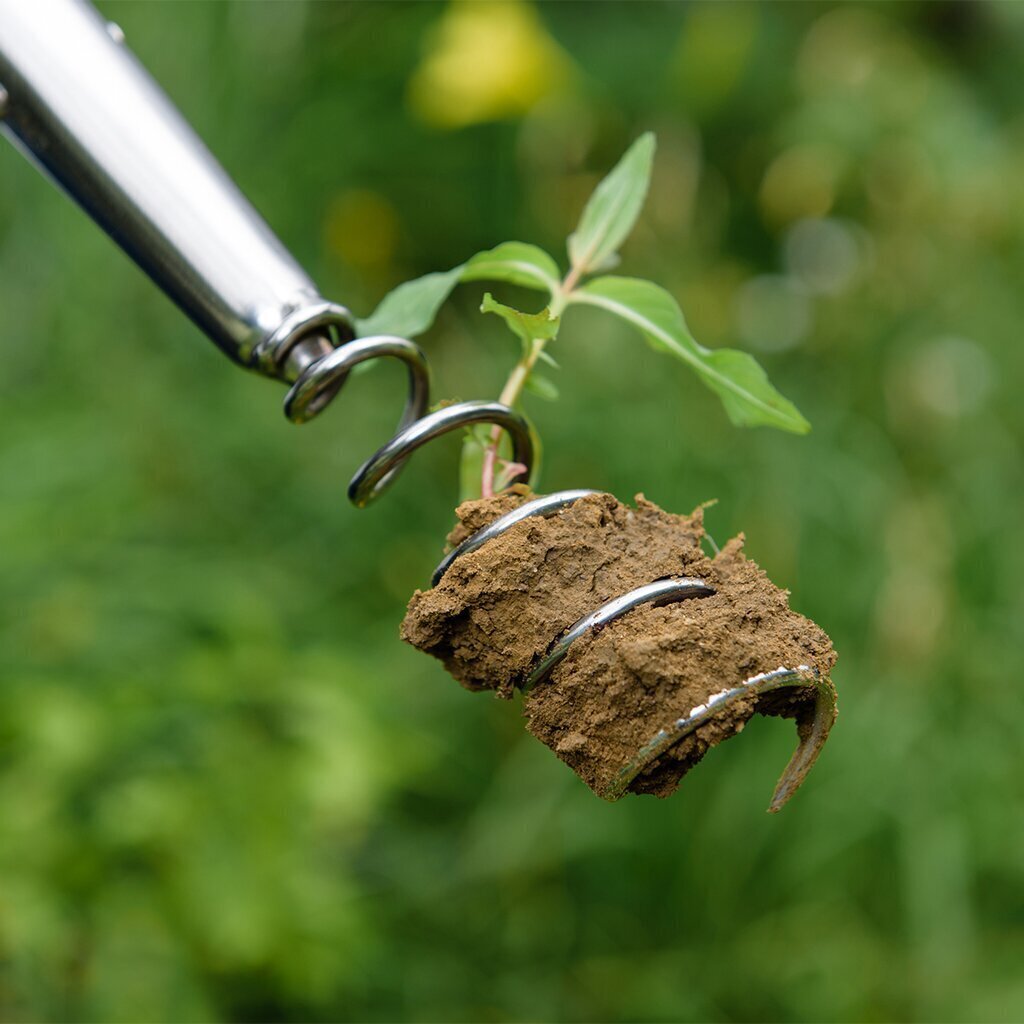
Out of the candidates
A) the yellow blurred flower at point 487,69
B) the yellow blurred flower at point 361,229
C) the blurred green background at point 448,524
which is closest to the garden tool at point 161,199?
the blurred green background at point 448,524

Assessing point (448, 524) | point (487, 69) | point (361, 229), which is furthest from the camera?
point (361, 229)

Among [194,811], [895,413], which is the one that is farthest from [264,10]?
[194,811]

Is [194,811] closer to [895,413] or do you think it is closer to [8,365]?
[8,365]

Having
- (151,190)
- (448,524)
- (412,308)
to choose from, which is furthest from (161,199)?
(448,524)

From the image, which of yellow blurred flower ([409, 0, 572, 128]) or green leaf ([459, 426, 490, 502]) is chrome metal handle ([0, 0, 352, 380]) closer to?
green leaf ([459, 426, 490, 502])

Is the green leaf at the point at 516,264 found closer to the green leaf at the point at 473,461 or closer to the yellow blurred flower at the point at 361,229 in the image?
the green leaf at the point at 473,461

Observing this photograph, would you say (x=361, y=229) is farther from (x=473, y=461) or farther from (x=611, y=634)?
(x=611, y=634)

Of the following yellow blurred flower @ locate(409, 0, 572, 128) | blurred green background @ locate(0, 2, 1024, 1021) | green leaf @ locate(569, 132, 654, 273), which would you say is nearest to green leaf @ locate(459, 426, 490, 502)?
green leaf @ locate(569, 132, 654, 273)
